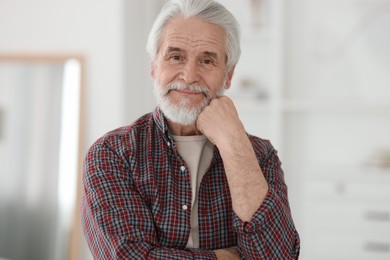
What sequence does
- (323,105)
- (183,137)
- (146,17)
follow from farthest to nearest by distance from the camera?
(146,17) < (323,105) < (183,137)

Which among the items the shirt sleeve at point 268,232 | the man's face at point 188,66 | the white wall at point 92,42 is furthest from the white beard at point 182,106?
the white wall at point 92,42

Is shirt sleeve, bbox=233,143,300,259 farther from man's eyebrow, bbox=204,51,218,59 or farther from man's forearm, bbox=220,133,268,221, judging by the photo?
man's eyebrow, bbox=204,51,218,59

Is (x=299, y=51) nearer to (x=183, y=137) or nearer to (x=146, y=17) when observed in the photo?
(x=146, y=17)

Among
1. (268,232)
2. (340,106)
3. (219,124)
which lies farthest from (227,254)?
(340,106)

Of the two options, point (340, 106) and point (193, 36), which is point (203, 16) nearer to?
point (193, 36)

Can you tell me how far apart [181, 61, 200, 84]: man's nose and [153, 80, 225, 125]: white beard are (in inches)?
0.9

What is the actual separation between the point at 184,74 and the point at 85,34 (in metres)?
2.03

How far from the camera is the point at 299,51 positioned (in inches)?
153

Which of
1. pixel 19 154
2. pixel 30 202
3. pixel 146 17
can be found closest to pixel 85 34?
pixel 146 17

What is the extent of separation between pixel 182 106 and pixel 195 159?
0.17 m

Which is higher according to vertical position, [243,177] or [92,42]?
[92,42]

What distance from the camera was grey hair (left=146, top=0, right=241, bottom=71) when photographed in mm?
1586

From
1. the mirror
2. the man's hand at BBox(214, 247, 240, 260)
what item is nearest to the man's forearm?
the man's hand at BBox(214, 247, 240, 260)

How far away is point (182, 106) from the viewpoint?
5.30ft
